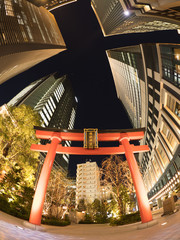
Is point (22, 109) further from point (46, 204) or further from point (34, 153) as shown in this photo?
point (46, 204)

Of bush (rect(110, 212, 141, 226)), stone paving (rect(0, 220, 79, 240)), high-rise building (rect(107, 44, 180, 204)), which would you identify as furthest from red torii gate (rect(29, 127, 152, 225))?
high-rise building (rect(107, 44, 180, 204))

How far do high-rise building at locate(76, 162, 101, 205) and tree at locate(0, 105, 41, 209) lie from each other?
6005 centimetres

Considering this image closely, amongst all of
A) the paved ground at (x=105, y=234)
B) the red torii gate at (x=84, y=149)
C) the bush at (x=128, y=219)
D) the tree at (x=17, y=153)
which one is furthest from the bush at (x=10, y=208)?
the bush at (x=128, y=219)

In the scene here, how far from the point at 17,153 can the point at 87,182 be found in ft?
213

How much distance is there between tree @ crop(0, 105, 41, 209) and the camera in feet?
40.7

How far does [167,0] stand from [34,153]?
20.1 metres

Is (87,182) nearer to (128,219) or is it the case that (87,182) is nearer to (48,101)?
(48,101)

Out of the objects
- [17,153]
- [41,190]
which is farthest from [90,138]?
[17,153]

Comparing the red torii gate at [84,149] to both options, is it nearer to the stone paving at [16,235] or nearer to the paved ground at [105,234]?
the paved ground at [105,234]

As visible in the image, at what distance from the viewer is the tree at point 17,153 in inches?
488

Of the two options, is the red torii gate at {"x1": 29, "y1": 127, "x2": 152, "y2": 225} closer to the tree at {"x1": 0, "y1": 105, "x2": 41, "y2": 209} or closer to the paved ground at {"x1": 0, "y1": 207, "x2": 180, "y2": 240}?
the paved ground at {"x1": 0, "y1": 207, "x2": 180, "y2": 240}

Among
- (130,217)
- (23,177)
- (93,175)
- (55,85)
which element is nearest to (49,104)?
(55,85)

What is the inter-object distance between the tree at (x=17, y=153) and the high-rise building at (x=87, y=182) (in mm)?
60047

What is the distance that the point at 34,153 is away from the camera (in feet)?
48.9
